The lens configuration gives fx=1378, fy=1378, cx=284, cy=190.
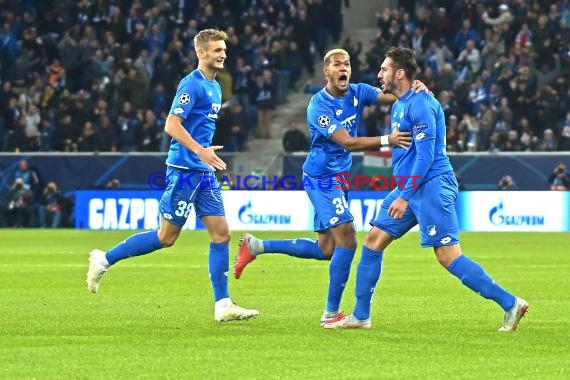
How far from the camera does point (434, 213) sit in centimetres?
1040

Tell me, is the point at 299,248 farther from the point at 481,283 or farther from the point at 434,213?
the point at 481,283

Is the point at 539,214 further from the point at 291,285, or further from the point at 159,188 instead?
the point at 291,285

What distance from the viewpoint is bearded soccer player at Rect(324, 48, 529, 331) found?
33.9ft

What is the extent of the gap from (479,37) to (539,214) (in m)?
6.76

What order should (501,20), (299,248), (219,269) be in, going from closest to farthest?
(219,269) → (299,248) → (501,20)

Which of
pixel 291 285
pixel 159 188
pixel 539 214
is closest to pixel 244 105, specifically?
pixel 159 188

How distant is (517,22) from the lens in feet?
108

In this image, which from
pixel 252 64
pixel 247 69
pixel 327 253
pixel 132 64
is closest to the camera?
pixel 327 253

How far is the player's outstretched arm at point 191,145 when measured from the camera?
10.9 metres

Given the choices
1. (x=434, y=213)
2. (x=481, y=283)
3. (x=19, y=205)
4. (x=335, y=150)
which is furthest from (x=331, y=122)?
(x=19, y=205)

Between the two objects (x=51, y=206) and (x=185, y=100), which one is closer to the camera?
(x=185, y=100)

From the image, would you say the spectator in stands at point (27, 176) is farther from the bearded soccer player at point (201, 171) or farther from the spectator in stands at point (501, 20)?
the bearded soccer player at point (201, 171)

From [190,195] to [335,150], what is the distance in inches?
50.3

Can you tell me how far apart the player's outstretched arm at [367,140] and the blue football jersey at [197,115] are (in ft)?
3.51
